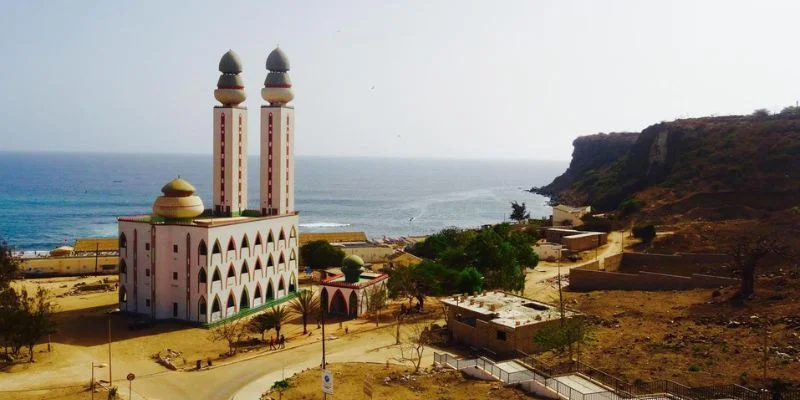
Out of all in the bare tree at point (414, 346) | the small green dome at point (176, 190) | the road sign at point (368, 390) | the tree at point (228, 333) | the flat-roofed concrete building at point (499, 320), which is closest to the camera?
the road sign at point (368, 390)

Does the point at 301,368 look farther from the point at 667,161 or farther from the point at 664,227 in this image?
the point at 667,161

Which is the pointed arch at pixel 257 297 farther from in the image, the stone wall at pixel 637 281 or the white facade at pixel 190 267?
the stone wall at pixel 637 281

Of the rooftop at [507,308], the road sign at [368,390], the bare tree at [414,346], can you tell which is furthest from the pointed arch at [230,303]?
the road sign at [368,390]

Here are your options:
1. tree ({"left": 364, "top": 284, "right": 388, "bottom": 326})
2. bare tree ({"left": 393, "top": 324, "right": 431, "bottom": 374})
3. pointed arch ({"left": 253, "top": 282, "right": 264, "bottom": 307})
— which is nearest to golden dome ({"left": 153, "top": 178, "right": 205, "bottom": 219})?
pointed arch ({"left": 253, "top": 282, "right": 264, "bottom": 307})

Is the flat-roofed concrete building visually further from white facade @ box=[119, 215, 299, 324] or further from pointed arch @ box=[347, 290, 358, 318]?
white facade @ box=[119, 215, 299, 324]

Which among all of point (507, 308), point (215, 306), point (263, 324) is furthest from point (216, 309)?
point (507, 308)

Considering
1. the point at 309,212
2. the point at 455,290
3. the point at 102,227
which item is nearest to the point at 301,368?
the point at 455,290
